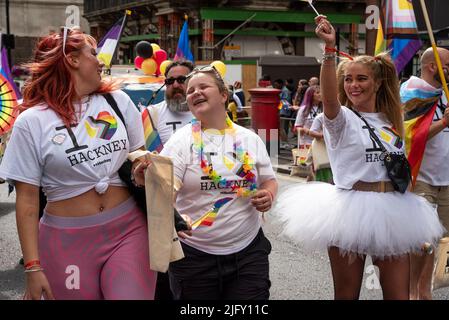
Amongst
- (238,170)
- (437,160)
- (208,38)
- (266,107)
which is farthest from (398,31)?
(208,38)

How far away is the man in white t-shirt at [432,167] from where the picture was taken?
184 inches

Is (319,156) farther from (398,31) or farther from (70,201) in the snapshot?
(70,201)

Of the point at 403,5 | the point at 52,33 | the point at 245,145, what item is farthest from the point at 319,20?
the point at 403,5

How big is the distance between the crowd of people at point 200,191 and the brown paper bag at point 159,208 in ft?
0.18

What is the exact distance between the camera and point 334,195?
3836mm

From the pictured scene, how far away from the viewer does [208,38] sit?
28.8 meters

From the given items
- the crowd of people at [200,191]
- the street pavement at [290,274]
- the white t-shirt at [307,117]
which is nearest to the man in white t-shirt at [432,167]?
the crowd of people at [200,191]

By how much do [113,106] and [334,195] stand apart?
4.77ft

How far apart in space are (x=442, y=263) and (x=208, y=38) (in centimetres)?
2557

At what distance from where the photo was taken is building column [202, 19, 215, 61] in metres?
28.7

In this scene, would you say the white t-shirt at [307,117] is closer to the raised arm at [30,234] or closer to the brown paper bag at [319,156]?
the brown paper bag at [319,156]

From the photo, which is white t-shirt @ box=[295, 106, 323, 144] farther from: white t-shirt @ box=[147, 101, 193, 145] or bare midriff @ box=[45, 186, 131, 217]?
bare midriff @ box=[45, 186, 131, 217]

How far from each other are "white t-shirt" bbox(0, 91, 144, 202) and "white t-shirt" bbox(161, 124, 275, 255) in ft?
1.48

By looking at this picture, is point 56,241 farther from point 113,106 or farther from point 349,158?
point 349,158
